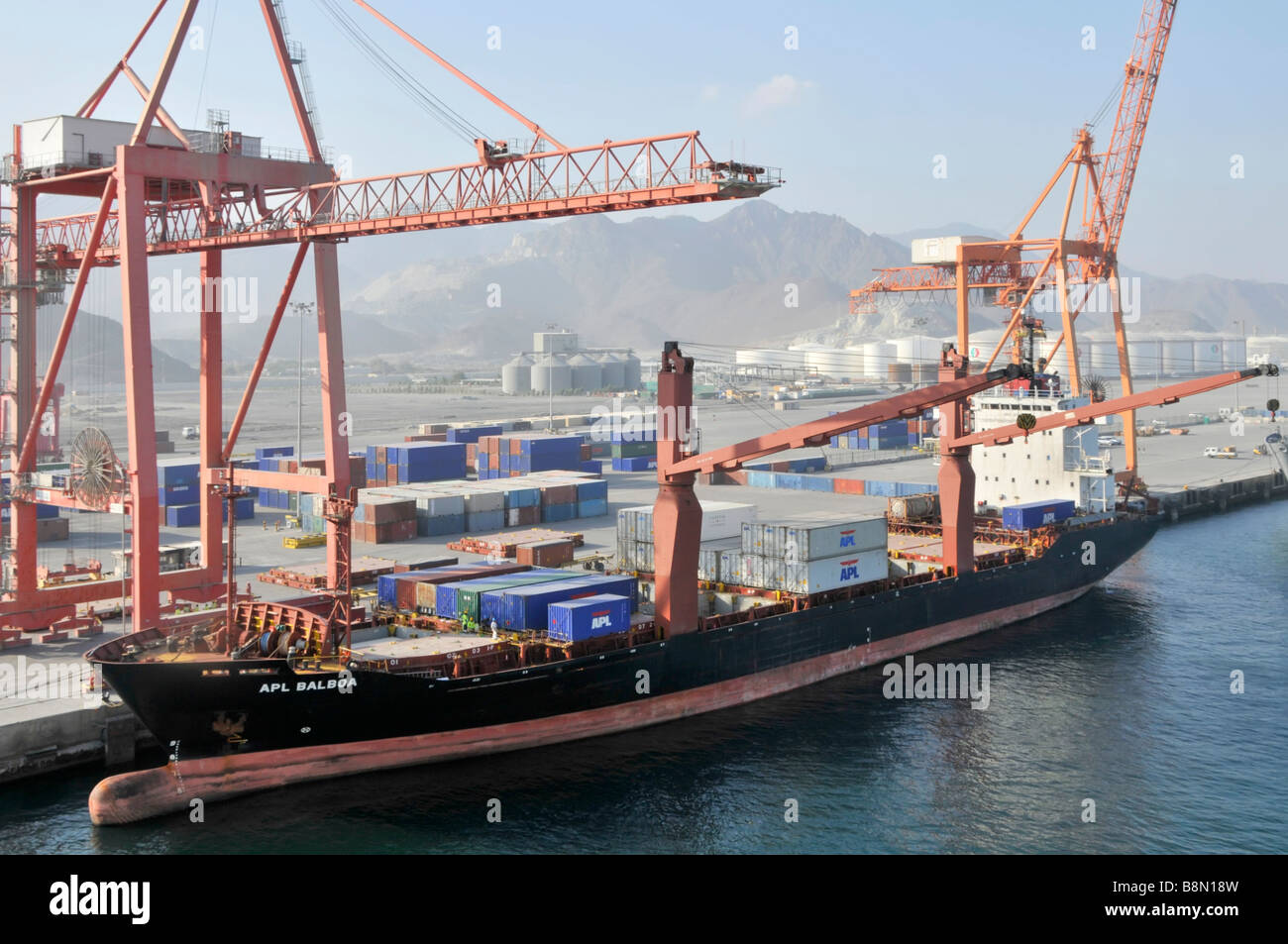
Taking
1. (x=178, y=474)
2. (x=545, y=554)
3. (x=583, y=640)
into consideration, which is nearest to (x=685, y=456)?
(x=583, y=640)

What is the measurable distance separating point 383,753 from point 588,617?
6230mm

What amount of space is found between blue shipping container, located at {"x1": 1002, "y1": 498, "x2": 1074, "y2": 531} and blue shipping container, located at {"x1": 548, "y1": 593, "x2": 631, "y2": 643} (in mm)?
23890

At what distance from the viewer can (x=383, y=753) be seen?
96.4ft

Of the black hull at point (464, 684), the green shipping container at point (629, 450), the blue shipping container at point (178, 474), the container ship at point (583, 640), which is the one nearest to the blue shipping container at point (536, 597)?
the container ship at point (583, 640)

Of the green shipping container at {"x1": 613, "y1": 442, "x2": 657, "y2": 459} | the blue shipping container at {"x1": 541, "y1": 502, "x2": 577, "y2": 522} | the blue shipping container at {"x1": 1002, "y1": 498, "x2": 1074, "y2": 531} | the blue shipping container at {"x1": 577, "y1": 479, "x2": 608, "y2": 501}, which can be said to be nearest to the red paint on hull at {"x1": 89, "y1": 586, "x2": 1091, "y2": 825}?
the blue shipping container at {"x1": 1002, "y1": 498, "x2": 1074, "y2": 531}

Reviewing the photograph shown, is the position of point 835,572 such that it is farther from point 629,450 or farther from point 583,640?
point 629,450

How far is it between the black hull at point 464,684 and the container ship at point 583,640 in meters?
0.05

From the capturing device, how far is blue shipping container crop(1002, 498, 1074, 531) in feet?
166

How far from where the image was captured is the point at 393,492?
62281mm

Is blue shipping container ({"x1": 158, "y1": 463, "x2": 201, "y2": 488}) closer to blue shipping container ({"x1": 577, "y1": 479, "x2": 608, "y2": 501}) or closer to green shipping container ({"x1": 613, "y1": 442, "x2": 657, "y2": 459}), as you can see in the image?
blue shipping container ({"x1": 577, "y1": 479, "x2": 608, "y2": 501})

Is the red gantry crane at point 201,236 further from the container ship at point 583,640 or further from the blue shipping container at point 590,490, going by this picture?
the blue shipping container at point 590,490

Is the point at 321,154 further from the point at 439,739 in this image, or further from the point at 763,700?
the point at 763,700
